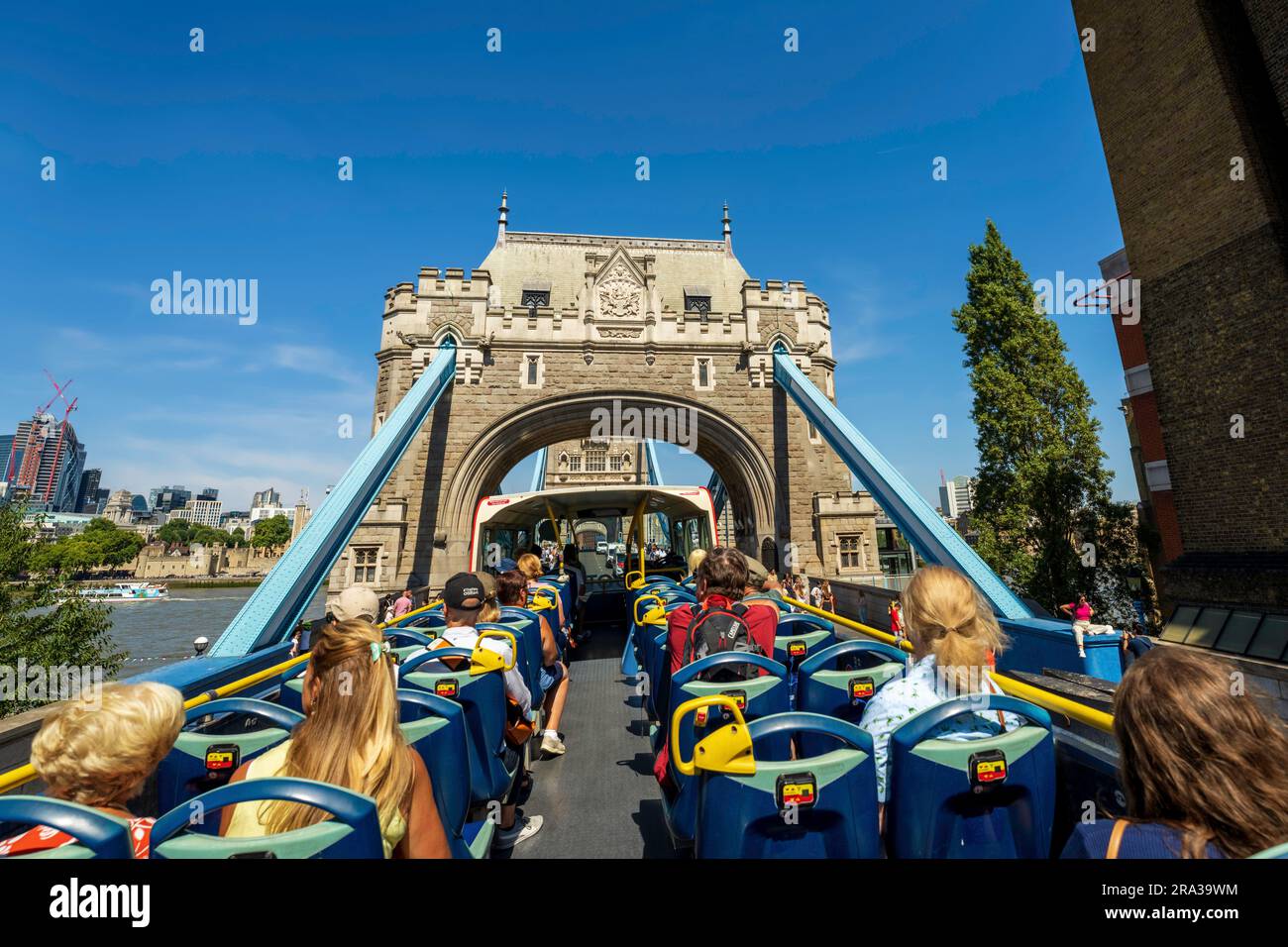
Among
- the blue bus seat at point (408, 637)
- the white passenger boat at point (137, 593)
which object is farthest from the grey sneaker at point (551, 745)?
the white passenger boat at point (137, 593)

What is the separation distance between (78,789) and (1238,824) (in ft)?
8.58

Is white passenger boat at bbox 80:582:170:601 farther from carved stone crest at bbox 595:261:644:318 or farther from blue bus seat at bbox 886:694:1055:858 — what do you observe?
blue bus seat at bbox 886:694:1055:858

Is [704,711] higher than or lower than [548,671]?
higher

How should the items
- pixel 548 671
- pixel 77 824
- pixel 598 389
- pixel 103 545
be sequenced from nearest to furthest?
pixel 77 824 → pixel 548 671 → pixel 598 389 → pixel 103 545

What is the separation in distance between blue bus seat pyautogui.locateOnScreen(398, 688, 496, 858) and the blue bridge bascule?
291 centimetres

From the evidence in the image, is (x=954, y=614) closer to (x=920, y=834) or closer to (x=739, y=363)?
(x=920, y=834)


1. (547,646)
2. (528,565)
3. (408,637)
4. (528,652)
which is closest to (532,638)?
(528,652)

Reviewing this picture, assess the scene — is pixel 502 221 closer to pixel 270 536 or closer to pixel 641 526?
pixel 641 526

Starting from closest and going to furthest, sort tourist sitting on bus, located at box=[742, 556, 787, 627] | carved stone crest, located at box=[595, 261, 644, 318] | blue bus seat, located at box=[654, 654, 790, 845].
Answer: blue bus seat, located at box=[654, 654, 790, 845]
tourist sitting on bus, located at box=[742, 556, 787, 627]
carved stone crest, located at box=[595, 261, 644, 318]

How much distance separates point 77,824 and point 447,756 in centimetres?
134

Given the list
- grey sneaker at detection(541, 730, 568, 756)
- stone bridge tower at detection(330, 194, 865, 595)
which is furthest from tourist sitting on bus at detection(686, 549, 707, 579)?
stone bridge tower at detection(330, 194, 865, 595)

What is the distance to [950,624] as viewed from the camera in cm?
216

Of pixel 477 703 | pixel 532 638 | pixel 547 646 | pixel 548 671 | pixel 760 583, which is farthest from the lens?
pixel 760 583

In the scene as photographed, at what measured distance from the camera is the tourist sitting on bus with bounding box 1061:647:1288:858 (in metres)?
1.10
